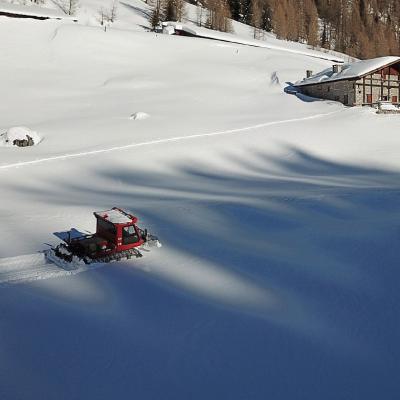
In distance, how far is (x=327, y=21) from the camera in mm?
106562

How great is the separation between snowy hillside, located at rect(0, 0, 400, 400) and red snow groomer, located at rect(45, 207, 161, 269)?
0.29m

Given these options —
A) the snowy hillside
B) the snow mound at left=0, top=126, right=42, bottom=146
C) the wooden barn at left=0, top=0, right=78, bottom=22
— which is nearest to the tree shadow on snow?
the snowy hillside

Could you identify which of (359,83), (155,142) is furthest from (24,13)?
(359,83)

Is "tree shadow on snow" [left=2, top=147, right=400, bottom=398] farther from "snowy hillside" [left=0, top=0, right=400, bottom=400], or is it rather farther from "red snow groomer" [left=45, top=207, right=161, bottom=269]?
"red snow groomer" [left=45, top=207, right=161, bottom=269]

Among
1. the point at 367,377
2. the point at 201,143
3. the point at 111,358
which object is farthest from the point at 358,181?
the point at 111,358

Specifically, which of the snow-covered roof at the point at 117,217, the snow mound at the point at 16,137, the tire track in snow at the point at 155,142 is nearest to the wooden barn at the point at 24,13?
the snow mound at the point at 16,137

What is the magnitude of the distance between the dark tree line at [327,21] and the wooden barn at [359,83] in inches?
1709

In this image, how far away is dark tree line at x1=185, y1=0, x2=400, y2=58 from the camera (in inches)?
3403

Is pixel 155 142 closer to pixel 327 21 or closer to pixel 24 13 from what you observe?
pixel 24 13

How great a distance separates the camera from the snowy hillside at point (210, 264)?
19.5ft

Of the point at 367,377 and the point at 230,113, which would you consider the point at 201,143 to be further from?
the point at 367,377

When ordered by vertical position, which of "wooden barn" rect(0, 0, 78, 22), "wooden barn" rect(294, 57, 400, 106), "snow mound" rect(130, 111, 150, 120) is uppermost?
"wooden barn" rect(0, 0, 78, 22)

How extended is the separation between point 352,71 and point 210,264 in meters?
31.3

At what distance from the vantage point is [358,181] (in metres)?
16.8
